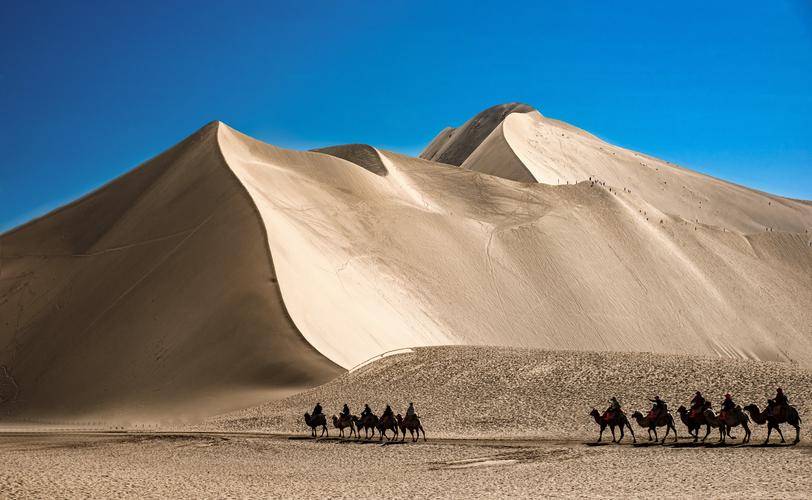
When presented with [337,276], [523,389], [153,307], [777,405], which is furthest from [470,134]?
[777,405]

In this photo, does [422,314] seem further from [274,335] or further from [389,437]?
[389,437]

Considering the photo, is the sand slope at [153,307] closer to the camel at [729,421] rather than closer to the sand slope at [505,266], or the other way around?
the sand slope at [505,266]

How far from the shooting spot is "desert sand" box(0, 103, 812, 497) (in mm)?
18422

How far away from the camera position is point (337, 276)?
45.0 meters

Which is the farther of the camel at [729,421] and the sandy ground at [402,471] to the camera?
the camel at [729,421]

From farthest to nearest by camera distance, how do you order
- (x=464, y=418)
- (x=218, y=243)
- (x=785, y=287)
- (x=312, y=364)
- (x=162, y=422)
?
(x=785, y=287)
(x=218, y=243)
(x=312, y=364)
(x=162, y=422)
(x=464, y=418)

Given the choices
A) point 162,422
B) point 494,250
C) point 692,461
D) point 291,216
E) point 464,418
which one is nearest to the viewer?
point 692,461

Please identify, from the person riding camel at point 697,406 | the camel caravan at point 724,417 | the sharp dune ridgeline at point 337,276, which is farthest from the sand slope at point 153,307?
the person riding camel at point 697,406

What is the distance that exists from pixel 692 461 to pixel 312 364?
63.9ft

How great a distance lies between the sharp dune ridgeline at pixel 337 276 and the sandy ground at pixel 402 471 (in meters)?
10.6

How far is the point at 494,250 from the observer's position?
2115 inches

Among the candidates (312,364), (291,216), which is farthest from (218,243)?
(312,364)

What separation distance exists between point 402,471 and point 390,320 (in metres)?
24.9

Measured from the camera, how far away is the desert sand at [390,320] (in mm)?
18422
